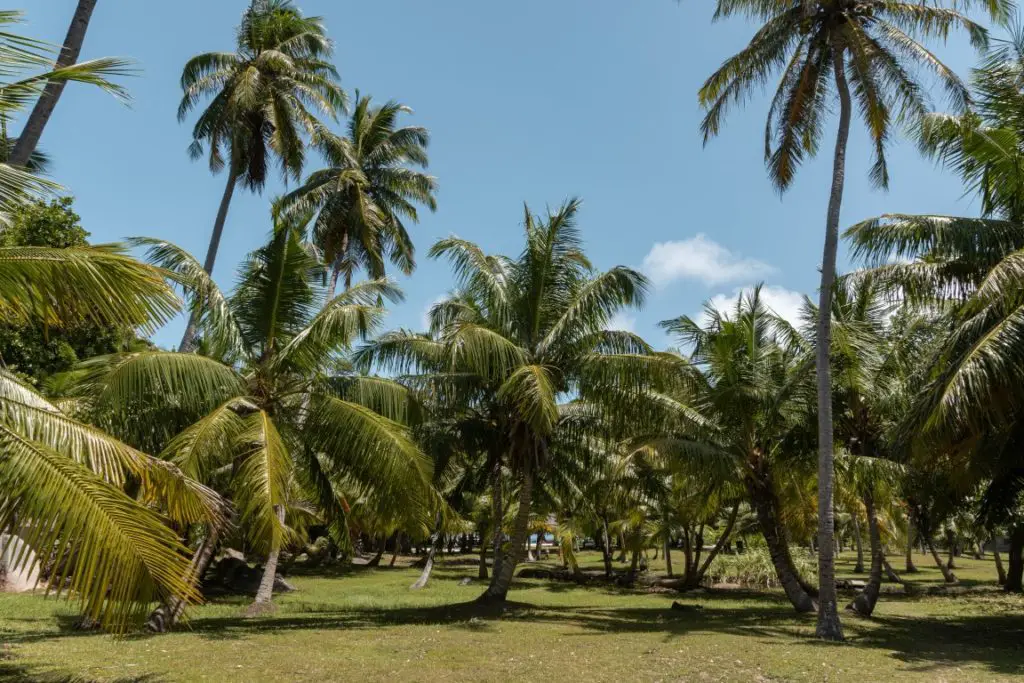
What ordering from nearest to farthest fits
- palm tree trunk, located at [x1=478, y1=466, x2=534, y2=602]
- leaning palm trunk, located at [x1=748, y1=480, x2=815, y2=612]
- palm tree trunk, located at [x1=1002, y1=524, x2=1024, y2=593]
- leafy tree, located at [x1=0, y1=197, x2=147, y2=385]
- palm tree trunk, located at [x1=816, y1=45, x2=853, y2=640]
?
1. palm tree trunk, located at [x1=816, y1=45, x2=853, y2=640]
2. leafy tree, located at [x1=0, y1=197, x2=147, y2=385]
3. palm tree trunk, located at [x1=478, y1=466, x2=534, y2=602]
4. leaning palm trunk, located at [x1=748, y1=480, x2=815, y2=612]
5. palm tree trunk, located at [x1=1002, y1=524, x2=1024, y2=593]

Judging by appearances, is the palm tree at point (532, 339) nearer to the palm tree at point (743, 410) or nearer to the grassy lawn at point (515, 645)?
the palm tree at point (743, 410)

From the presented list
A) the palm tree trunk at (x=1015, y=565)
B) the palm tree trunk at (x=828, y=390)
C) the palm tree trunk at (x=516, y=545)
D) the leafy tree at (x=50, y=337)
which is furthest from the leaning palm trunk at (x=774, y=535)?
the leafy tree at (x=50, y=337)

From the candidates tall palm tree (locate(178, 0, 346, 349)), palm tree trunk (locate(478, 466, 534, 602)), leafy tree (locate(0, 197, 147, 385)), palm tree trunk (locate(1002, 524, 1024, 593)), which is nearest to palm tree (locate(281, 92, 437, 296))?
tall palm tree (locate(178, 0, 346, 349))

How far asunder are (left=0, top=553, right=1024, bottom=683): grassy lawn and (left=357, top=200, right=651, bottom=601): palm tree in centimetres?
348

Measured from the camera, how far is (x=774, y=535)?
1719 centimetres

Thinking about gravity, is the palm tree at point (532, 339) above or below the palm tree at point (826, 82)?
below

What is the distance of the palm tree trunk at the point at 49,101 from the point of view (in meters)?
10.1

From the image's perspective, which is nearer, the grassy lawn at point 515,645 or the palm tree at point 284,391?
the grassy lawn at point 515,645

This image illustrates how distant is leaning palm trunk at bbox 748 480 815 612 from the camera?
56.3 ft

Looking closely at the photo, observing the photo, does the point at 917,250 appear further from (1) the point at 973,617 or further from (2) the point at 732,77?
(1) the point at 973,617

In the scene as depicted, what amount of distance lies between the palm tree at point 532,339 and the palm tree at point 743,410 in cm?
154

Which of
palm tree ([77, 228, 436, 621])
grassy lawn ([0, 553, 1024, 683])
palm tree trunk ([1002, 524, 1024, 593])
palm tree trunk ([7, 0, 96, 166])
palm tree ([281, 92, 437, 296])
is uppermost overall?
palm tree ([281, 92, 437, 296])

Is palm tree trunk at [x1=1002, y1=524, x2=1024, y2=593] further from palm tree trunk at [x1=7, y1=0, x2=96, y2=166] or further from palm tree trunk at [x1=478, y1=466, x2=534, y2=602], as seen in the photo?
palm tree trunk at [x1=7, y1=0, x2=96, y2=166]

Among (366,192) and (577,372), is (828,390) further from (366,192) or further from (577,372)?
(366,192)
